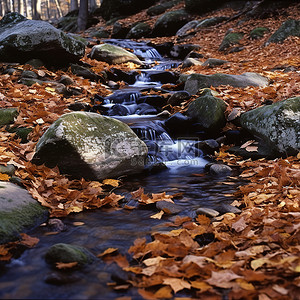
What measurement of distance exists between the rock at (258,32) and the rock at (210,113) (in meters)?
7.88

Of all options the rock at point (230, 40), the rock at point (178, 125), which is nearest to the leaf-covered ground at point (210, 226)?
the rock at point (178, 125)

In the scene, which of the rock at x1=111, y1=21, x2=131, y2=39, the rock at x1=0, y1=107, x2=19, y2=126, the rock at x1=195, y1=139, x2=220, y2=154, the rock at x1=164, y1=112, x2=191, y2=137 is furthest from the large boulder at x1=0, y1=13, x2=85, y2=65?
the rock at x1=111, y1=21, x2=131, y2=39

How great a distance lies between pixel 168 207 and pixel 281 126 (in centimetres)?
256

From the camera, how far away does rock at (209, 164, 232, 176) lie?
4.53 metres

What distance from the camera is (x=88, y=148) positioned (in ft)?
13.3

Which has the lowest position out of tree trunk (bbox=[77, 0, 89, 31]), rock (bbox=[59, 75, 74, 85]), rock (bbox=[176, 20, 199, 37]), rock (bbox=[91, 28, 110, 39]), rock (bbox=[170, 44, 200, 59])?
rock (bbox=[59, 75, 74, 85])

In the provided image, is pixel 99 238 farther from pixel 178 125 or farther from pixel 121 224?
pixel 178 125

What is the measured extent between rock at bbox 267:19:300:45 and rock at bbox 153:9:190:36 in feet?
25.6

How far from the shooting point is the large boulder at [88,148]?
397cm

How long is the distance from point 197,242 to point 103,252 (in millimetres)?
776

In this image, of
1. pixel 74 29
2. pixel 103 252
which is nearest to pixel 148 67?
pixel 103 252

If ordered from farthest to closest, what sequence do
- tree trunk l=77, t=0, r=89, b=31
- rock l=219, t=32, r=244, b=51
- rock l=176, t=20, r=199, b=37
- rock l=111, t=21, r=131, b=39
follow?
tree trunk l=77, t=0, r=89, b=31, rock l=111, t=21, r=131, b=39, rock l=176, t=20, r=199, b=37, rock l=219, t=32, r=244, b=51

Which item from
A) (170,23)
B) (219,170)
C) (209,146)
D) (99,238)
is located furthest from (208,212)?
(170,23)

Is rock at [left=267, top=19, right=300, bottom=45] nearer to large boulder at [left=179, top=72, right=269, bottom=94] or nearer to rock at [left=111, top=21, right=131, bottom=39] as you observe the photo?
large boulder at [left=179, top=72, right=269, bottom=94]
